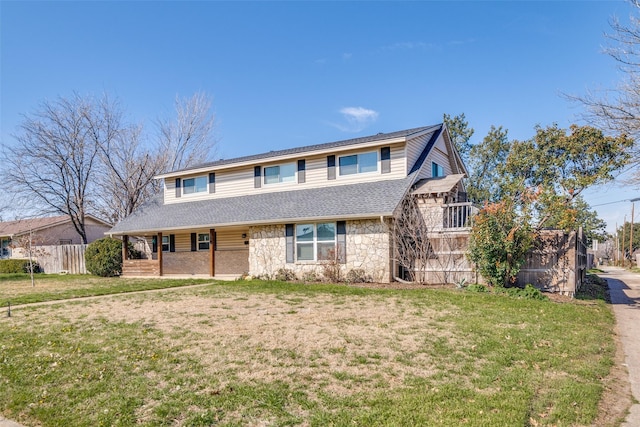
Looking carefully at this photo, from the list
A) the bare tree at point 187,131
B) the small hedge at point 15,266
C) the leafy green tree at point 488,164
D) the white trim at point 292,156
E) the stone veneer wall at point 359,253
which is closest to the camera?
the stone veneer wall at point 359,253

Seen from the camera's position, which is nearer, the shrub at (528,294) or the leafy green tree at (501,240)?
the shrub at (528,294)

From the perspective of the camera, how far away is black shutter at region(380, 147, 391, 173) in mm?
16094

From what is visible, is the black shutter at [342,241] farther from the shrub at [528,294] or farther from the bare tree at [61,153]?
the bare tree at [61,153]

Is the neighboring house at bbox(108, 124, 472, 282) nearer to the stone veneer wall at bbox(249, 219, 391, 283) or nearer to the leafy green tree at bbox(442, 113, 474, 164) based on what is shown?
the stone veneer wall at bbox(249, 219, 391, 283)

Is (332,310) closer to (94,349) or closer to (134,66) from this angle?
(94,349)

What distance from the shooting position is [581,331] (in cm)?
735

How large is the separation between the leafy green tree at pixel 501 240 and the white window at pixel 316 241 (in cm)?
520

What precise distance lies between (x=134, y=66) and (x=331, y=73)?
9502 millimetres

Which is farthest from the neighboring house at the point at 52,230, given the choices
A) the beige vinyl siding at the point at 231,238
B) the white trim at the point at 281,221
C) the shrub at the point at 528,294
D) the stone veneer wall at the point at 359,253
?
the shrub at the point at 528,294

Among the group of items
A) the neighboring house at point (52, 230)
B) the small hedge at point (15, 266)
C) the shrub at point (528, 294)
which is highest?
the neighboring house at point (52, 230)

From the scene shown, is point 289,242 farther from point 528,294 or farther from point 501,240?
point 528,294

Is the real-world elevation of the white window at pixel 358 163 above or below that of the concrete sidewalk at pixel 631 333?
above

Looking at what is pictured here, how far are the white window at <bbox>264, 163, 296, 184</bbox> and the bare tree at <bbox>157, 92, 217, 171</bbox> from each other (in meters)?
15.5

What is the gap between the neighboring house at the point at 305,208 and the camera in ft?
46.6
